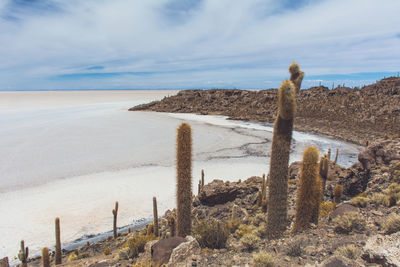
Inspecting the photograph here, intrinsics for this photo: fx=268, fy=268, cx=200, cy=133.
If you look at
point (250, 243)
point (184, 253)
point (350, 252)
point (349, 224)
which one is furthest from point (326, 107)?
point (184, 253)

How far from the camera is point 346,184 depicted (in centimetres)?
1098

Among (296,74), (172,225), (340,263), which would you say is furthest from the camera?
(172,225)

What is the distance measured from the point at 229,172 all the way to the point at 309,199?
1077cm

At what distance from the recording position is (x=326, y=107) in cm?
4316

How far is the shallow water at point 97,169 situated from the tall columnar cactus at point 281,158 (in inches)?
266

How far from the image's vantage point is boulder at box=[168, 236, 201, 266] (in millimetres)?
5035

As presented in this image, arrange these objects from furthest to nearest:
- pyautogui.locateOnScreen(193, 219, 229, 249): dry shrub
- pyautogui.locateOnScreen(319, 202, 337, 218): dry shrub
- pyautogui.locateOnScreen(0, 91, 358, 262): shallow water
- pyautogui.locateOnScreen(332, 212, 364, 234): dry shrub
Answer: pyautogui.locateOnScreen(0, 91, 358, 262): shallow water → pyautogui.locateOnScreen(319, 202, 337, 218): dry shrub → pyautogui.locateOnScreen(193, 219, 229, 249): dry shrub → pyautogui.locateOnScreen(332, 212, 364, 234): dry shrub

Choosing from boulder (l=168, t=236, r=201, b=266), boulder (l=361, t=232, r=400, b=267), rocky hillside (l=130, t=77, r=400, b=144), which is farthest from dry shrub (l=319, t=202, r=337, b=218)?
rocky hillside (l=130, t=77, r=400, b=144)

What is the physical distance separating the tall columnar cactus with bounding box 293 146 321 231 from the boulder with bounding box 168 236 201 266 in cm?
271

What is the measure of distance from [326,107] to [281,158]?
41521 mm

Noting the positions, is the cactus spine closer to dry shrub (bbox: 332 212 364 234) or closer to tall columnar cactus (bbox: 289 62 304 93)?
dry shrub (bbox: 332 212 364 234)

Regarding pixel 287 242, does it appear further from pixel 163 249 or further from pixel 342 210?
pixel 163 249

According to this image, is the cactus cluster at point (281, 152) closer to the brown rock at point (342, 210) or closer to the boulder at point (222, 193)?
the brown rock at point (342, 210)

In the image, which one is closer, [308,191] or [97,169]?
[308,191]
